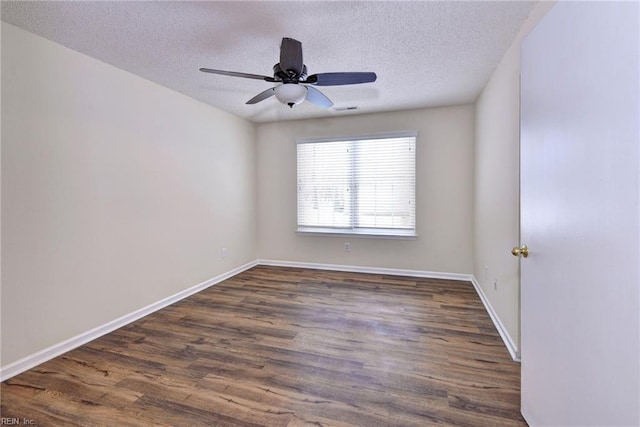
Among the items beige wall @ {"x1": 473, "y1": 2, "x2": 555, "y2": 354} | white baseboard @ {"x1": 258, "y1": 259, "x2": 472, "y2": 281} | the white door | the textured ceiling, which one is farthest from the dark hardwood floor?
the textured ceiling

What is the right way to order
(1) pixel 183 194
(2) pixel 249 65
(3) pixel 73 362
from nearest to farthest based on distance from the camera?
(3) pixel 73 362
(2) pixel 249 65
(1) pixel 183 194

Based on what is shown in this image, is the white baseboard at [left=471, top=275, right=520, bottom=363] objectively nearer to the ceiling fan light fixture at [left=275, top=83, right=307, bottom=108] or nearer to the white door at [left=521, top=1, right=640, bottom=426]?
the white door at [left=521, top=1, right=640, bottom=426]

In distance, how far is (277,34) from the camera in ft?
6.56

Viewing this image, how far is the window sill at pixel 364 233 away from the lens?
3.98 meters

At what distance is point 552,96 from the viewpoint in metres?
1.15

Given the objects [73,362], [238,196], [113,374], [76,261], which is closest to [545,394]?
[113,374]

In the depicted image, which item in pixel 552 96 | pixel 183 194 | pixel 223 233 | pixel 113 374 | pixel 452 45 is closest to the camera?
pixel 552 96

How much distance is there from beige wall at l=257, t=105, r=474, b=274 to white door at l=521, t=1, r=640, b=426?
249 centimetres

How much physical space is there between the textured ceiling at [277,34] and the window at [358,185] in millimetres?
1204

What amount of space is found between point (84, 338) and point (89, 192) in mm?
1193

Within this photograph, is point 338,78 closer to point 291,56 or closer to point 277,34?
point 291,56

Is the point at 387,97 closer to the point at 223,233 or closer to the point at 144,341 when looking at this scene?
the point at 223,233

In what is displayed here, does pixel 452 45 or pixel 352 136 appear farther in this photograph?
pixel 352 136

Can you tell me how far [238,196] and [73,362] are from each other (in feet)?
8.69
